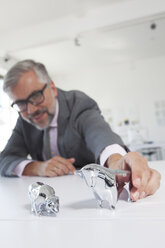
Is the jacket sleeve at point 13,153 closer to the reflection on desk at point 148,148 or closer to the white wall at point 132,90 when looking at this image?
the reflection on desk at point 148,148

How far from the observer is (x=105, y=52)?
4.89 metres

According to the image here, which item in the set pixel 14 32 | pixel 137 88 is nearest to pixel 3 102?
pixel 14 32

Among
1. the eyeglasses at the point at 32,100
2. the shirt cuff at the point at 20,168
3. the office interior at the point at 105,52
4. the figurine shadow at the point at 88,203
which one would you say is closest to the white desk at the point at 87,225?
the figurine shadow at the point at 88,203

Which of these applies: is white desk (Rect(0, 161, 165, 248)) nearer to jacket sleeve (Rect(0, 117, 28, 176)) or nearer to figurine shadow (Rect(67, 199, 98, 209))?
figurine shadow (Rect(67, 199, 98, 209))

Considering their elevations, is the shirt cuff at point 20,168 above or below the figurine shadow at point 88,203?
below

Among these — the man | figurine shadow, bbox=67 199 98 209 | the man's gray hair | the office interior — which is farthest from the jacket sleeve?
the office interior

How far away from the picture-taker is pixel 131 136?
439 centimetres

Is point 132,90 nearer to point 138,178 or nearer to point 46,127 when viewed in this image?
point 46,127

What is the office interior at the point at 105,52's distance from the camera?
3.23 metres

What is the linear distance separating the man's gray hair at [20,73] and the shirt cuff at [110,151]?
20.5 inches

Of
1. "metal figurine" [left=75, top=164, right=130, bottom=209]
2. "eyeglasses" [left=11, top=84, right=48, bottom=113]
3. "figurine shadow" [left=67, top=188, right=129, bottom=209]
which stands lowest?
Answer: "figurine shadow" [left=67, top=188, right=129, bottom=209]

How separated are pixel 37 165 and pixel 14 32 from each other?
11.3 ft

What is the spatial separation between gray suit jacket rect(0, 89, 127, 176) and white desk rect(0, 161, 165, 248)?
0.39 metres

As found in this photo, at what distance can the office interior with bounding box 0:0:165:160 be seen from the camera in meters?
3.23
